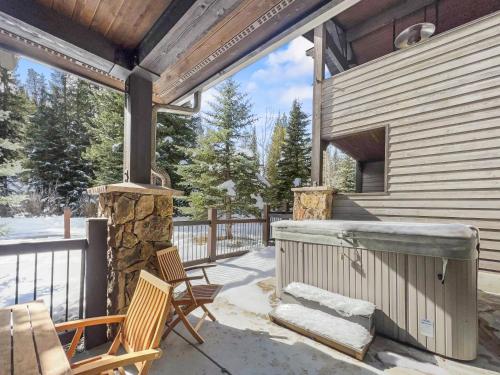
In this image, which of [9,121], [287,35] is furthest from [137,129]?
[9,121]

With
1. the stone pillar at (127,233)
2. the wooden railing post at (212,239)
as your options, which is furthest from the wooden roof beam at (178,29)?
the wooden railing post at (212,239)

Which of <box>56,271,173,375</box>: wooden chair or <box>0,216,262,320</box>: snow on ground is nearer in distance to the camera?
<box>56,271,173,375</box>: wooden chair

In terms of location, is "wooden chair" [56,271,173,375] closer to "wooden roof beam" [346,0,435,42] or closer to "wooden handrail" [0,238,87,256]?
"wooden handrail" [0,238,87,256]

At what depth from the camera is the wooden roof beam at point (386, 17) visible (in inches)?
232

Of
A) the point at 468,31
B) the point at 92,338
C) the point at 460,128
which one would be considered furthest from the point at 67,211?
the point at 468,31

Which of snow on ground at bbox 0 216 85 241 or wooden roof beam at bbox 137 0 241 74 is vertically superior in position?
wooden roof beam at bbox 137 0 241 74

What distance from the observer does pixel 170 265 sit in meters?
2.81

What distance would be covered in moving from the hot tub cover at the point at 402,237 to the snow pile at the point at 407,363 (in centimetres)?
96

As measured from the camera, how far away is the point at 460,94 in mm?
4281

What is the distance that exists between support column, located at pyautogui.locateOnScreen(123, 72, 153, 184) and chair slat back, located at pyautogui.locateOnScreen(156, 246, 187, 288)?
83 centimetres

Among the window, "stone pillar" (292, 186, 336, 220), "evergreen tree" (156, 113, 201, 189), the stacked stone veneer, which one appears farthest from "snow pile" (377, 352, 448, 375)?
"evergreen tree" (156, 113, 201, 189)

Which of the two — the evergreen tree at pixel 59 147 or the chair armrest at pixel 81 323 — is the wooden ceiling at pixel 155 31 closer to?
the chair armrest at pixel 81 323

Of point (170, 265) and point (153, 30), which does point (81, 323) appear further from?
point (153, 30)

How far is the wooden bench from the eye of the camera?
1.10 metres
